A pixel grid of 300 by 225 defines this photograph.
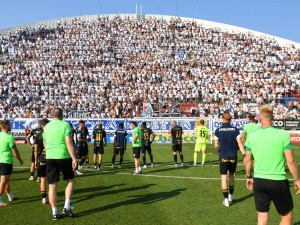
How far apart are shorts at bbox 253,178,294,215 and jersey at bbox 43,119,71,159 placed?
13.5ft

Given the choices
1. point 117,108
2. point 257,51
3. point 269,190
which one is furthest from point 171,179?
point 257,51

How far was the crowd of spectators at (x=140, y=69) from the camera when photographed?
105 feet

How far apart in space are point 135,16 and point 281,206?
55200 millimetres

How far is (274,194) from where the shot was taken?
4387 mm

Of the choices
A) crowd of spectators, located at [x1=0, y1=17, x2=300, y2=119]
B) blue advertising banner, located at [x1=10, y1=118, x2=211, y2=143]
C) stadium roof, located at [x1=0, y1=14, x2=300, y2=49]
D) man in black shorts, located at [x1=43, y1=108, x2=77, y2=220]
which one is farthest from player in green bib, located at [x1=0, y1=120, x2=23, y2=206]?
stadium roof, located at [x1=0, y1=14, x2=300, y2=49]

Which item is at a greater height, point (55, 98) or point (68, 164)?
point (55, 98)

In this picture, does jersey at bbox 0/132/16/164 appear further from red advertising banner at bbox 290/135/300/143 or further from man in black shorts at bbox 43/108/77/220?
red advertising banner at bbox 290/135/300/143

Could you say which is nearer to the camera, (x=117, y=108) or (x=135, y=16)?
(x=117, y=108)

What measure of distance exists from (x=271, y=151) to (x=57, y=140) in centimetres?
448

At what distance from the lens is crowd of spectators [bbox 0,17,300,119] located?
3198 centimetres

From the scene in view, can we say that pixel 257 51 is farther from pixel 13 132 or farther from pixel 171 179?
pixel 171 179

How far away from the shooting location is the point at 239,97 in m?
32.5

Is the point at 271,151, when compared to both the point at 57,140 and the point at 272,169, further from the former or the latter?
the point at 57,140

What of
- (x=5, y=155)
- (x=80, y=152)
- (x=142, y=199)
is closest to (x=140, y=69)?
(x=80, y=152)
